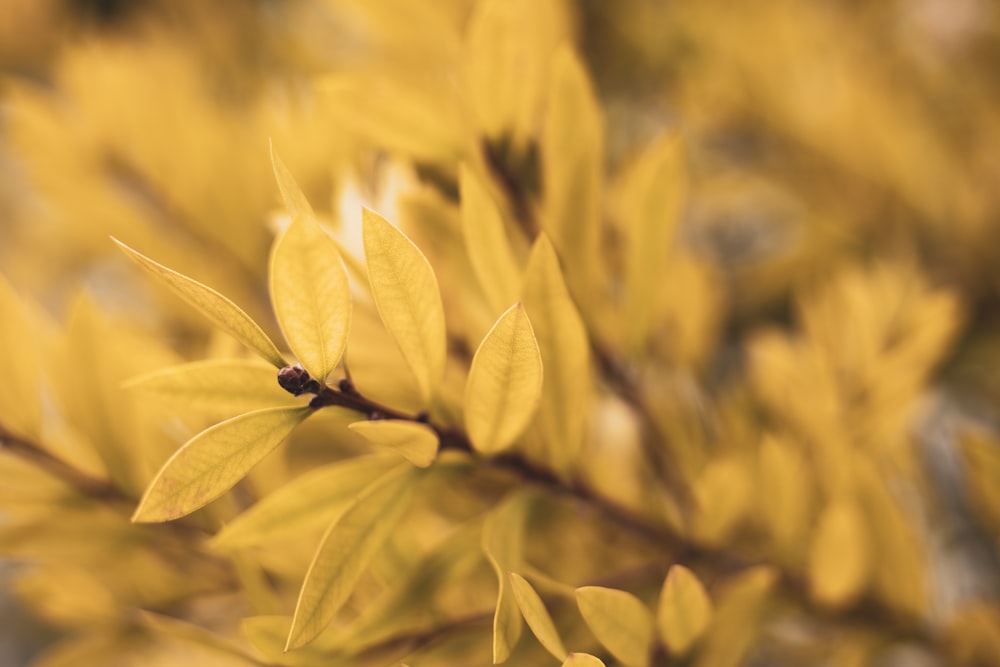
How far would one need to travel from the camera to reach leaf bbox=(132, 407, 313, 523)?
206mm

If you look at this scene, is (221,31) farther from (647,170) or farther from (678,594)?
(678,594)

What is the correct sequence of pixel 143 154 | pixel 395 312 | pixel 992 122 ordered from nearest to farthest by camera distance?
pixel 395 312 → pixel 143 154 → pixel 992 122

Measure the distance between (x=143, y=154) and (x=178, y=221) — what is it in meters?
0.05

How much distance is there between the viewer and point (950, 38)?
88 centimetres

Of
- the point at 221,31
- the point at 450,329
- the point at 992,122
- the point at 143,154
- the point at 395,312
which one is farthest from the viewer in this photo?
the point at 221,31

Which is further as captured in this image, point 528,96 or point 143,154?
point 143,154

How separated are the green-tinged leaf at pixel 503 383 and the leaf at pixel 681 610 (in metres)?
0.08

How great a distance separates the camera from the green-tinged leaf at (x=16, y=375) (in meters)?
0.28

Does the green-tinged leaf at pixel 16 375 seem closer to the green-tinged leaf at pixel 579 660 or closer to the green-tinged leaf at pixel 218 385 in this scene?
the green-tinged leaf at pixel 218 385

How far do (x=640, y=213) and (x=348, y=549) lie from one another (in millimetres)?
176

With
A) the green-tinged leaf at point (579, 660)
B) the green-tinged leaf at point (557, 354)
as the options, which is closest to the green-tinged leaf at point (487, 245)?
the green-tinged leaf at point (557, 354)

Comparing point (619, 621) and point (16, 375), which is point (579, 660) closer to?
point (619, 621)

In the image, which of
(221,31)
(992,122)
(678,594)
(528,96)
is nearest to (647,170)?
(528,96)

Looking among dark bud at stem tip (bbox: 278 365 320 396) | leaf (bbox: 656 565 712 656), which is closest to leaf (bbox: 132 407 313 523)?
dark bud at stem tip (bbox: 278 365 320 396)
